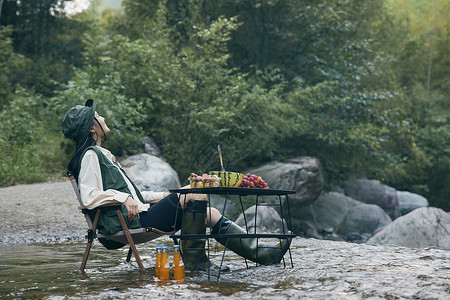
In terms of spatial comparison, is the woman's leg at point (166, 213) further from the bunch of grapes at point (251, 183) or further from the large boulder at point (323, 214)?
the large boulder at point (323, 214)

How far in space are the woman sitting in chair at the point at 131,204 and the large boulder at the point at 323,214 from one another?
11.7 m

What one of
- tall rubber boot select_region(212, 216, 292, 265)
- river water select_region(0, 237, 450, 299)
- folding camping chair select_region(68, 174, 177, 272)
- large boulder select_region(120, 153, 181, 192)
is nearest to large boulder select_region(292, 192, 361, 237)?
large boulder select_region(120, 153, 181, 192)

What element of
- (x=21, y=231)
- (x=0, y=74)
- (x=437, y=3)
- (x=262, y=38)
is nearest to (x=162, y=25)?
(x=262, y=38)

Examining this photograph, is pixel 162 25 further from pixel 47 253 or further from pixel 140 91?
pixel 47 253

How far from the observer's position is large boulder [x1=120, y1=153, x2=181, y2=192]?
39.1 feet

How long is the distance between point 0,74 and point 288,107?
879 cm

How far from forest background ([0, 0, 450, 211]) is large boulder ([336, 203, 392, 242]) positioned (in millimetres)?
2056

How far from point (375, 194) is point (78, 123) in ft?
54.5

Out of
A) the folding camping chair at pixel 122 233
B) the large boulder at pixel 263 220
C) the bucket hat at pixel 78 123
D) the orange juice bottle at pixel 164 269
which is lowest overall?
the large boulder at pixel 263 220

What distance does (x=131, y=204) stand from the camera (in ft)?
15.9

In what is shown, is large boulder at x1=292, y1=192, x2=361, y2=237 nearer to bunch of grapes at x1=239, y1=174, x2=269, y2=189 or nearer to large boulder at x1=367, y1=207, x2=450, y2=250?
large boulder at x1=367, y1=207, x2=450, y2=250

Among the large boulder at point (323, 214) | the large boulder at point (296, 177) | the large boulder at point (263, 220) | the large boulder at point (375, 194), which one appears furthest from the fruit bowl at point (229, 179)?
the large boulder at point (375, 194)

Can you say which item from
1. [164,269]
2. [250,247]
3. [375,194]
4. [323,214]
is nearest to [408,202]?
[375,194]

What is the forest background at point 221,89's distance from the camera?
46.8ft
